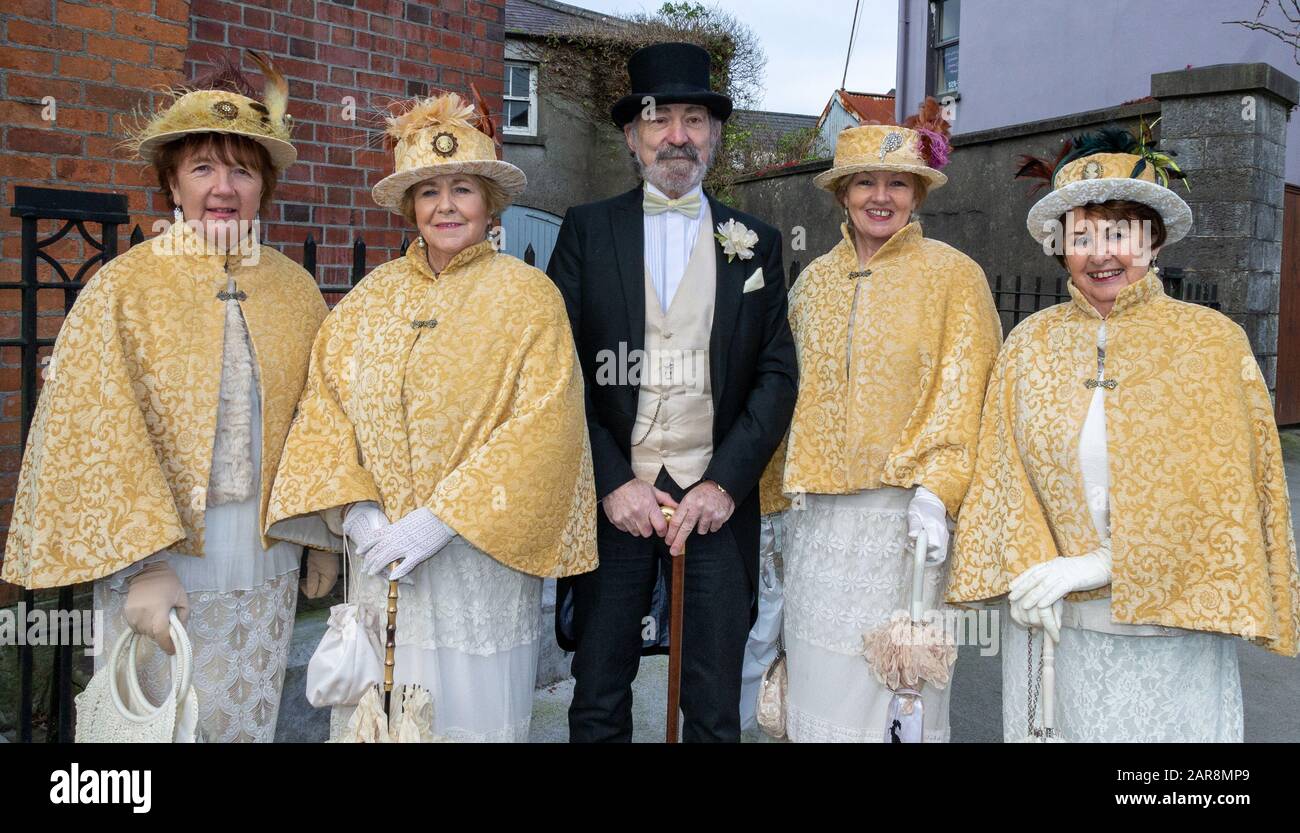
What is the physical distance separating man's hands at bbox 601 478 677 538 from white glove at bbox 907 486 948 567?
72 centimetres

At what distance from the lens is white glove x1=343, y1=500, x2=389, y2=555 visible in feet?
8.54

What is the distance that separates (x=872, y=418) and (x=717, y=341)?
0.54 metres

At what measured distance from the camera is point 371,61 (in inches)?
203

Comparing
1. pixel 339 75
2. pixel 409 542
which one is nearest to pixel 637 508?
pixel 409 542

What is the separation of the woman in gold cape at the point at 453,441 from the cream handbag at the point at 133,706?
394 mm

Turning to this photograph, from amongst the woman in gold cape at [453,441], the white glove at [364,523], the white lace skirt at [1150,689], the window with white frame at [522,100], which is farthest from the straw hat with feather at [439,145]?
the window with white frame at [522,100]

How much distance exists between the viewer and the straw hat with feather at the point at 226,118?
2662 mm

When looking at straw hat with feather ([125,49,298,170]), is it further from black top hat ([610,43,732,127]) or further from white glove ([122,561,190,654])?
white glove ([122,561,190,654])

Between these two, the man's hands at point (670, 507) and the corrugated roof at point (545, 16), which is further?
the corrugated roof at point (545, 16)

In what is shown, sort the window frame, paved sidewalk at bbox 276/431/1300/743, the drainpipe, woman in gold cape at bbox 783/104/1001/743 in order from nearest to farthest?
1. woman in gold cape at bbox 783/104/1001/743
2. paved sidewalk at bbox 276/431/1300/743
3. the window frame
4. the drainpipe

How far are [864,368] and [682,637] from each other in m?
1.03

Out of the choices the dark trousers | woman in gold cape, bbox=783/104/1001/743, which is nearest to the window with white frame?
woman in gold cape, bbox=783/104/1001/743

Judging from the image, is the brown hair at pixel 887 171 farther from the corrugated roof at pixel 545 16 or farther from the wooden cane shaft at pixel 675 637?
the corrugated roof at pixel 545 16

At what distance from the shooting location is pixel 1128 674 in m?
2.51
